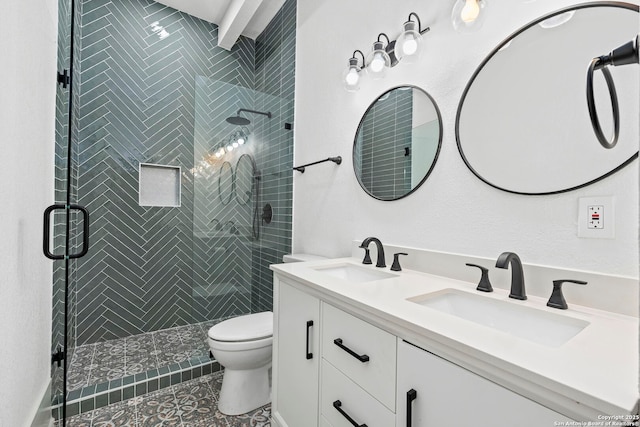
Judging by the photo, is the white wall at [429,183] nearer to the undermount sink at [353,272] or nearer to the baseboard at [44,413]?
the undermount sink at [353,272]

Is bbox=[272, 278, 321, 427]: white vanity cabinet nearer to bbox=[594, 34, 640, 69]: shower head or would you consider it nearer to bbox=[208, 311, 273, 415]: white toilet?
bbox=[208, 311, 273, 415]: white toilet

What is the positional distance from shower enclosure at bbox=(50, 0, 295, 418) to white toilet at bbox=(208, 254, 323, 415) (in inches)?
22.8

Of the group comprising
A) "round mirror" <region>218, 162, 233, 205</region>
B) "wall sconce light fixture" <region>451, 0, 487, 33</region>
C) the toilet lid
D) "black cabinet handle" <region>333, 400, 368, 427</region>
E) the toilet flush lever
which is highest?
"wall sconce light fixture" <region>451, 0, 487, 33</region>

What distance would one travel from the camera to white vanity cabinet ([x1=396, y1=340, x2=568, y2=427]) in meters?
0.55

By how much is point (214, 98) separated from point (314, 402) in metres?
2.22

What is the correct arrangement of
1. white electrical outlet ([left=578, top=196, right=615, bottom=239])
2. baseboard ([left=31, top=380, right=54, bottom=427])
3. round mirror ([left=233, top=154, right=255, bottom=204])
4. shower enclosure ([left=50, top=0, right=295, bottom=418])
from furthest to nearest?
round mirror ([left=233, top=154, right=255, bottom=204])
shower enclosure ([left=50, top=0, right=295, bottom=418])
baseboard ([left=31, top=380, right=54, bottom=427])
white electrical outlet ([left=578, top=196, right=615, bottom=239])

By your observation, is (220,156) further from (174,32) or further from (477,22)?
(477,22)

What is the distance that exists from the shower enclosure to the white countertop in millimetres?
1721

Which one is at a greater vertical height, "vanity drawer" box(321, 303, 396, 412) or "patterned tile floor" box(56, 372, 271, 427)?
"vanity drawer" box(321, 303, 396, 412)

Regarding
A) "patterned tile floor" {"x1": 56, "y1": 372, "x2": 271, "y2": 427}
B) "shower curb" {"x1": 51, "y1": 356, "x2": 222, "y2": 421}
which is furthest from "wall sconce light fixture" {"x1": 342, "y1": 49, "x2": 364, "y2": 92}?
"shower curb" {"x1": 51, "y1": 356, "x2": 222, "y2": 421}

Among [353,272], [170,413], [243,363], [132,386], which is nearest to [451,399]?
[353,272]

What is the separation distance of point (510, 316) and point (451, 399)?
1.38 ft

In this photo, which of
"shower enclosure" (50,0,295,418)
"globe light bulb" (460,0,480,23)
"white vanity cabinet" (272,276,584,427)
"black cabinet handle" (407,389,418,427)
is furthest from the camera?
"shower enclosure" (50,0,295,418)

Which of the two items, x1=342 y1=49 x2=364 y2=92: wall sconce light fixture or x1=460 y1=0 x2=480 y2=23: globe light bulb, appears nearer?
x1=460 y1=0 x2=480 y2=23: globe light bulb
